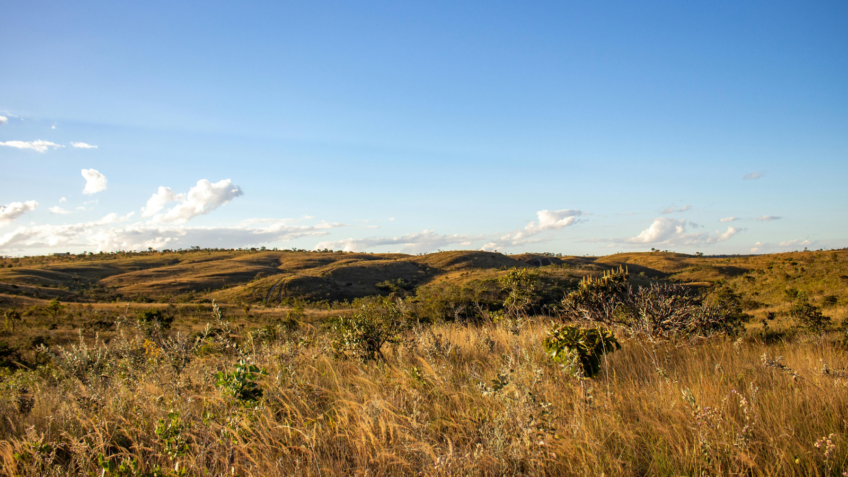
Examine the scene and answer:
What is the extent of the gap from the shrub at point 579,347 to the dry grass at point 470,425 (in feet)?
0.70

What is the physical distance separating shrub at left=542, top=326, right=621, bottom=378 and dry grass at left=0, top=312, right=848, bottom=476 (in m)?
0.21

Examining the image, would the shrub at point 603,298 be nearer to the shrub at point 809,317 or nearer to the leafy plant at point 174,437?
the shrub at point 809,317

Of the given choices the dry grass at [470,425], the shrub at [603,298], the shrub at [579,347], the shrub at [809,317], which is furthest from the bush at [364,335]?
the shrub at [809,317]

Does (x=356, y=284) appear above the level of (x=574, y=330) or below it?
below

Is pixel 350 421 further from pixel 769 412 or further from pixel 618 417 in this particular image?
pixel 769 412

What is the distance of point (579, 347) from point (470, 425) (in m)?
1.57

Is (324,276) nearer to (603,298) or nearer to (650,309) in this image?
(603,298)

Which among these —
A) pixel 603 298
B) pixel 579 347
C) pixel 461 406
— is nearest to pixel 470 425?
pixel 461 406

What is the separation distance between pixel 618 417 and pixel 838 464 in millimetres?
1280

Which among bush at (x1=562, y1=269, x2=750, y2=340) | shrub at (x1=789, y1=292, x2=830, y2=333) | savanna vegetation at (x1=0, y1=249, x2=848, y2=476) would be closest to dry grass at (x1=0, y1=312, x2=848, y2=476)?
savanna vegetation at (x1=0, y1=249, x2=848, y2=476)

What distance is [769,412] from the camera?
10.1ft

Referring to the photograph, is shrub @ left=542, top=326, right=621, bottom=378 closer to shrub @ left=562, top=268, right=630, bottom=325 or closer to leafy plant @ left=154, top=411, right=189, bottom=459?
shrub @ left=562, top=268, right=630, bottom=325

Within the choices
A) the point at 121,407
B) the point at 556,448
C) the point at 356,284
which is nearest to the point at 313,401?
the point at 121,407

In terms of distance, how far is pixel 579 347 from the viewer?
4102 mm
